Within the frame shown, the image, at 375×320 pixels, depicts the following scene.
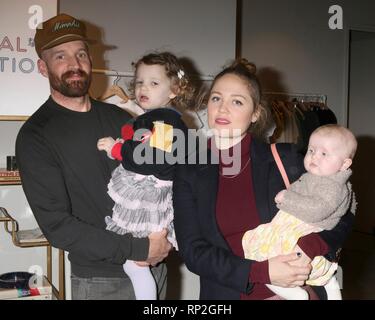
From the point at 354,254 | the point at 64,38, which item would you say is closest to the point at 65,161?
the point at 64,38

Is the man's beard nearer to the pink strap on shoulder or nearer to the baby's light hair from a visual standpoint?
the pink strap on shoulder

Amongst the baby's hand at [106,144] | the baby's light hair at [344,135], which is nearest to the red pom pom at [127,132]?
the baby's hand at [106,144]

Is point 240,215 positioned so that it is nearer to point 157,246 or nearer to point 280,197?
point 280,197

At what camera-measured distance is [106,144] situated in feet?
5.50

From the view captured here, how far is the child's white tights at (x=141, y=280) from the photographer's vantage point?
1.68 meters

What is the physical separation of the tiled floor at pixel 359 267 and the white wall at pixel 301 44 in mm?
1479

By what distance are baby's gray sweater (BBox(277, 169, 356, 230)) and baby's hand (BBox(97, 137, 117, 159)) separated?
64cm

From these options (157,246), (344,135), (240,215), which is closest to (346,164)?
(344,135)

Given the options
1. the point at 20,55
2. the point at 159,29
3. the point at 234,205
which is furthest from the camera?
the point at 159,29

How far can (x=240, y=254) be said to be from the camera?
4.66ft

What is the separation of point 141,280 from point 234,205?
514mm

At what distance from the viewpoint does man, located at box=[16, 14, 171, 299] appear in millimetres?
1595

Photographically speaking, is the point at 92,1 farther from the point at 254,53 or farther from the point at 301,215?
the point at 301,215

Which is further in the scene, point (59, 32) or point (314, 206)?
point (59, 32)
